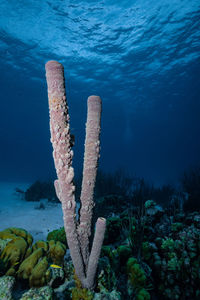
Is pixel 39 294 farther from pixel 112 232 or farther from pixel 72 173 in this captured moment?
pixel 112 232

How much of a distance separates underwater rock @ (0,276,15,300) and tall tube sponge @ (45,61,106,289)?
0.80 meters

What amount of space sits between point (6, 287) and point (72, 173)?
162cm

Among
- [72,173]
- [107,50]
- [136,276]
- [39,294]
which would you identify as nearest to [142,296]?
[136,276]

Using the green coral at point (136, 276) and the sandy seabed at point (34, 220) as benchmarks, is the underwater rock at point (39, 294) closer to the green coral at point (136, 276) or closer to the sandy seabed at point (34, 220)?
the green coral at point (136, 276)

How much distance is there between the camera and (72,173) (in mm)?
1979

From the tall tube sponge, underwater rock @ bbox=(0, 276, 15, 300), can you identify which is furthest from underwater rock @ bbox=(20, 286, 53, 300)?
the tall tube sponge

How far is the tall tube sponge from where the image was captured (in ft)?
6.05

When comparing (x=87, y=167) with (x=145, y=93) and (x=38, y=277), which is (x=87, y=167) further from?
(x=145, y=93)

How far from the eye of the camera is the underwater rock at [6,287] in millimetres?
1838

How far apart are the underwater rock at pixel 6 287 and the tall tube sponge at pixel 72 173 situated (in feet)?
2.63

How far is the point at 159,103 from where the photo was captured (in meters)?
34.3

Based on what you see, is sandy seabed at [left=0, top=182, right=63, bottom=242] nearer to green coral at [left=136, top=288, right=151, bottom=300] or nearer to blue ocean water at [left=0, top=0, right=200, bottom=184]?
green coral at [left=136, top=288, right=151, bottom=300]

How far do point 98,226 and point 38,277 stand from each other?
116cm

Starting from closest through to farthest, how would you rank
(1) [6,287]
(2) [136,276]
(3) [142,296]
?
(1) [6,287] < (3) [142,296] < (2) [136,276]
